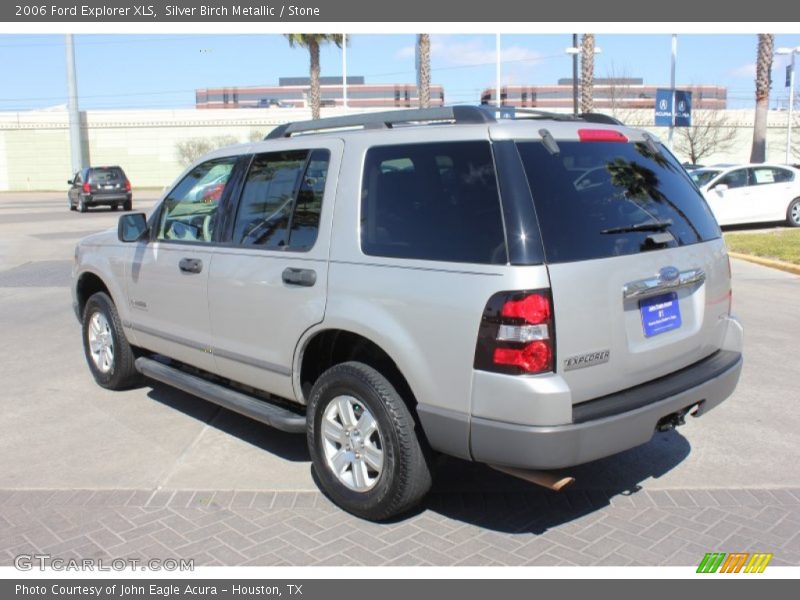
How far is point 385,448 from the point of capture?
12.7ft

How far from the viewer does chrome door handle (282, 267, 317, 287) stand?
421cm

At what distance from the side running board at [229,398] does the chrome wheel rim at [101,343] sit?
1.94 ft

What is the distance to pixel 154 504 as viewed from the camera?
4309 millimetres

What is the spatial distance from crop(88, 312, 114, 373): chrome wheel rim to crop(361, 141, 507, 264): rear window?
3202mm

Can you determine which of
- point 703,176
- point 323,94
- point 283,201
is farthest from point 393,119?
point 323,94

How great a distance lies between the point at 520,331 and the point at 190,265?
2644 millimetres

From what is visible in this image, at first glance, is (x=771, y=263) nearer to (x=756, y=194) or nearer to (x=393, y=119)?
(x=756, y=194)

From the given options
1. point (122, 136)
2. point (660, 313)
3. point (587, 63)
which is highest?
point (587, 63)

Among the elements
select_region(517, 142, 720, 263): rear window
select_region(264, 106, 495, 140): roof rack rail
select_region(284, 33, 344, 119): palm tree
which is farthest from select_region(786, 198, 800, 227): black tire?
select_region(284, 33, 344, 119): palm tree

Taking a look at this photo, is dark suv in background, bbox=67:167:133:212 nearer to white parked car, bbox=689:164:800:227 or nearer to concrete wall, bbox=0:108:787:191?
white parked car, bbox=689:164:800:227

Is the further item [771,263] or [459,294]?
[771,263]

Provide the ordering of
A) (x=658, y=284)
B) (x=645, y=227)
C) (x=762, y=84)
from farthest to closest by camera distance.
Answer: (x=762, y=84), (x=645, y=227), (x=658, y=284)

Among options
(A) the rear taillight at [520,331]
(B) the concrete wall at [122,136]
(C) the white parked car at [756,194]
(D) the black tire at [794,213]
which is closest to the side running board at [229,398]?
(A) the rear taillight at [520,331]

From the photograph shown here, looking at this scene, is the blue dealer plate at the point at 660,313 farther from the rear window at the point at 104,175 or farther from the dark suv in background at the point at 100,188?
the rear window at the point at 104,175
